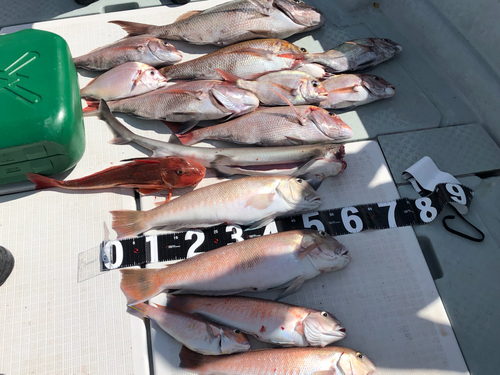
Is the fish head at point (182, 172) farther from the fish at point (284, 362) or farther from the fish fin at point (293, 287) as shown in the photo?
the fish at point (284, 362)

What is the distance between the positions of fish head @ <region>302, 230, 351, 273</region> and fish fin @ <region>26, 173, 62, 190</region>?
5.45 ft

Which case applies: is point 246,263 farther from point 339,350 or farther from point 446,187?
point 446,187

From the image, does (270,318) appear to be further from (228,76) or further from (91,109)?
(91,109)

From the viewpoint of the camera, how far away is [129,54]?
9.42 feet

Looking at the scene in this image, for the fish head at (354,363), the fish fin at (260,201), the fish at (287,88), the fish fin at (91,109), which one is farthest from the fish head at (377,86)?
the fish fin at (91,109)

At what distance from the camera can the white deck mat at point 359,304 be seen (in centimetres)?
194

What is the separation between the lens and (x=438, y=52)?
3109 mm

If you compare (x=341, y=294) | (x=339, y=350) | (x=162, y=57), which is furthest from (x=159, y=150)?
(x=339, y=350)

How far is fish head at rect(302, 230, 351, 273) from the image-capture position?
2.06 m

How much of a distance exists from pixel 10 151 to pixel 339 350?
216cm

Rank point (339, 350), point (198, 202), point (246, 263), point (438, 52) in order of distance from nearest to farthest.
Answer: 1. point (339, 350)
2. point (246, 263)
3. point (198, 202)
4. point (438, 52)

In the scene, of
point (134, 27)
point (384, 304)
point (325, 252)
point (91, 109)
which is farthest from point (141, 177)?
point (384, 304)

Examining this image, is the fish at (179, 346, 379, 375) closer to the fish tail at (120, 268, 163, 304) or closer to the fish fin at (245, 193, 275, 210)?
the fish tail at (120, 268, 163, 304)

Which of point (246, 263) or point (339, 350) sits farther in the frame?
point (246, 263)
